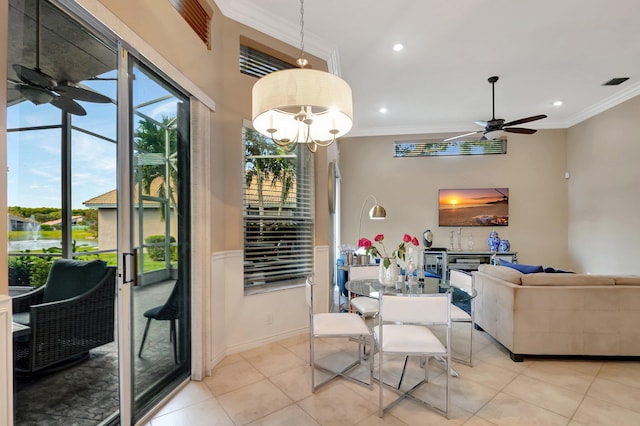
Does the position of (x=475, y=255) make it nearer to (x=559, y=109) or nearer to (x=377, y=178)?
(x=377, y=178)

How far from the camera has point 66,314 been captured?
1.68m

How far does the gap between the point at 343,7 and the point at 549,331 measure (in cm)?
359

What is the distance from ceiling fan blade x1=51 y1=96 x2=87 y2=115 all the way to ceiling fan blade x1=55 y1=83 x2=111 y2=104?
29 millimetres

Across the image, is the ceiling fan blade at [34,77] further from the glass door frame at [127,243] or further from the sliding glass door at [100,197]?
the glass door frame at [127,243]

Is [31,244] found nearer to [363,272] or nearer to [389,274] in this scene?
[389,274]

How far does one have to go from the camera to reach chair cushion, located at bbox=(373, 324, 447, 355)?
1.96 m

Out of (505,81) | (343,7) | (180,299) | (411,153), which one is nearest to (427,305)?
(180,299)

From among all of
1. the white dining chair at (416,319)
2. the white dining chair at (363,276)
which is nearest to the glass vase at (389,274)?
the white dining chair at (363,276)

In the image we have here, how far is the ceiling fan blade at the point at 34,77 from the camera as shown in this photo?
1.28m

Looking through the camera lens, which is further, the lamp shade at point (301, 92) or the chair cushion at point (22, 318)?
the lamp shade at point (301, 92)

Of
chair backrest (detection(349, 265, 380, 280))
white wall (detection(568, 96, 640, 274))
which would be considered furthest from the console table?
chair backrest (detection(349, 265, 380, 280))

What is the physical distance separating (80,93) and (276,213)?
195cm

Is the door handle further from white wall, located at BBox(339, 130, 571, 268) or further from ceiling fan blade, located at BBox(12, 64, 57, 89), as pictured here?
white wall, located at BBox(339, 130, 571, 268)

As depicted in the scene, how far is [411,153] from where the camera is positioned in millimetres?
6379
